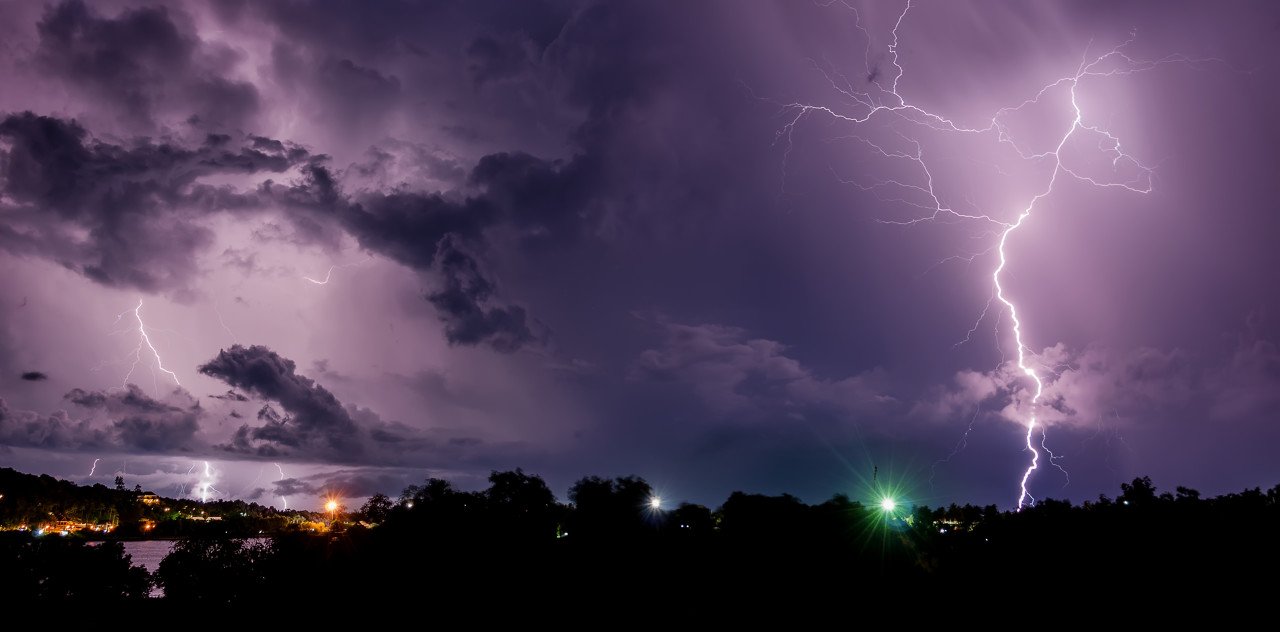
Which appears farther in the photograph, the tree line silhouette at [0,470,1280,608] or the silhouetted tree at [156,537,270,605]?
the silhouetted tree at [156,537,270,605]

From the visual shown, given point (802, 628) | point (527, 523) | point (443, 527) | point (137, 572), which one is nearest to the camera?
point (802, 628)

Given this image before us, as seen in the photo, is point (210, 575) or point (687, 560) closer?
point (687, 560)

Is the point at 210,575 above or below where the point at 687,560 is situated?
below

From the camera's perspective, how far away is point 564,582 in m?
25.0

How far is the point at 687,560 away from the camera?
27.2m

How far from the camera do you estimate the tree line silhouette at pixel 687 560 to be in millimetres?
22656

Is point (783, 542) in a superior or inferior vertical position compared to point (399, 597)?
superior

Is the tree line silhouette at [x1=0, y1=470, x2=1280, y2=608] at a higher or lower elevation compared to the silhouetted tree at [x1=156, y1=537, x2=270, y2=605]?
higher

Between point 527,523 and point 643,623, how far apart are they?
Result: 17.5 m

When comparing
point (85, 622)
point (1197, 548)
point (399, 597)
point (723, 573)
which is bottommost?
point (85, 622)

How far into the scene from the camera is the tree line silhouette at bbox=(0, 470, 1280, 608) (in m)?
22.7

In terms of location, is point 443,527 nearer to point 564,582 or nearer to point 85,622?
point 564,582

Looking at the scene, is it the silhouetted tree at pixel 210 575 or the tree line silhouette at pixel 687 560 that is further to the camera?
the silhouetted tree at pixel 210 575

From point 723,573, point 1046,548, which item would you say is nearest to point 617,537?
point 723,573
